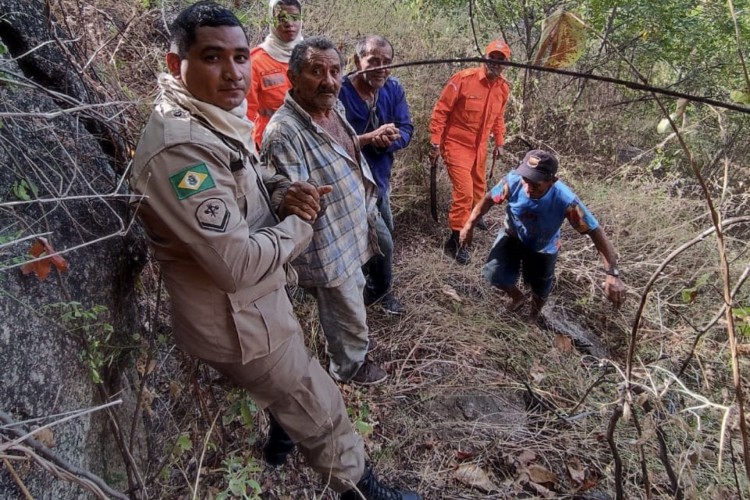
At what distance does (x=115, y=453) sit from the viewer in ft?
5.06

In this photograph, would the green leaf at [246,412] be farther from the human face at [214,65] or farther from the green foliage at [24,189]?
the human face at [214,65]

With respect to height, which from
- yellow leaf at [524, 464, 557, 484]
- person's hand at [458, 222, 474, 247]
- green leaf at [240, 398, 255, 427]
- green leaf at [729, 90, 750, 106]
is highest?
green leaf at [729, 90, 750, 106]

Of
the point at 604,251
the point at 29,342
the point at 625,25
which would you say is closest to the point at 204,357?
the point at 29,342

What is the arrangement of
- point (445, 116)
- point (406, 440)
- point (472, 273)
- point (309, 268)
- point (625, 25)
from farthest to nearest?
point (625, 25) → point (445, 116) → point (472, 273) → point (406, 440) → point (309, 268)

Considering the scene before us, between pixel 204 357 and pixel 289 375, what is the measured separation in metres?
0.29

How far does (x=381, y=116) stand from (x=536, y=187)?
3.61ft

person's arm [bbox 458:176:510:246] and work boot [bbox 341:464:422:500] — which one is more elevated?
person's arm [bbox 458:176:510:246]

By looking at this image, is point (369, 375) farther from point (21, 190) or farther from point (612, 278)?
point (21, 190)

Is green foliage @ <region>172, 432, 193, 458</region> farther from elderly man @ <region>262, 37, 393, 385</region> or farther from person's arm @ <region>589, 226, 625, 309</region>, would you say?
person's arm @ <region>589, 226, 625, 309</region>

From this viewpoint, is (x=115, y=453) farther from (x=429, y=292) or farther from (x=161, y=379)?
(x=429, y=292)

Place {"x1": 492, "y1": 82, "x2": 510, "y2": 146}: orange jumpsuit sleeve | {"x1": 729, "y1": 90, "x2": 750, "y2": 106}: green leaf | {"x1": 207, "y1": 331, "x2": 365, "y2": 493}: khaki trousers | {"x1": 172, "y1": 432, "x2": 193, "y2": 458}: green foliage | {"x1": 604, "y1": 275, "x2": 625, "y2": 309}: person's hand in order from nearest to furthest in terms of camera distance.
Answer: {"x1": 729, "y1": 90, "x2": 750, "y2": 106}: green leaf < {"x1": 207, "y1": 331, "x2": 365, "y2": 493}: khaki trousers < {"x1": 172, "y1": 432, "x2": 193, "y2": 458}: green foliage < {"x1": 604, "y1": 275, "x2": 625, "y2": 309}: person's hand < {"x1": 492, "y1": 82, "x2": 510, "y2": 146}: orange jumpsuit sleeve

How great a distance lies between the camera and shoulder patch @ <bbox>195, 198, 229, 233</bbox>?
112cm

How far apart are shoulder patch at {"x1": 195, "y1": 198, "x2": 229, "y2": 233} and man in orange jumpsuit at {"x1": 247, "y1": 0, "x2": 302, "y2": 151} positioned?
1775 millimetres

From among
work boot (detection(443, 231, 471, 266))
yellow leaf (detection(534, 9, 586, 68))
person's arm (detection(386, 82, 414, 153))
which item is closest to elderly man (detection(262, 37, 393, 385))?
person's arm (detection(386, 82, 414, 153))
